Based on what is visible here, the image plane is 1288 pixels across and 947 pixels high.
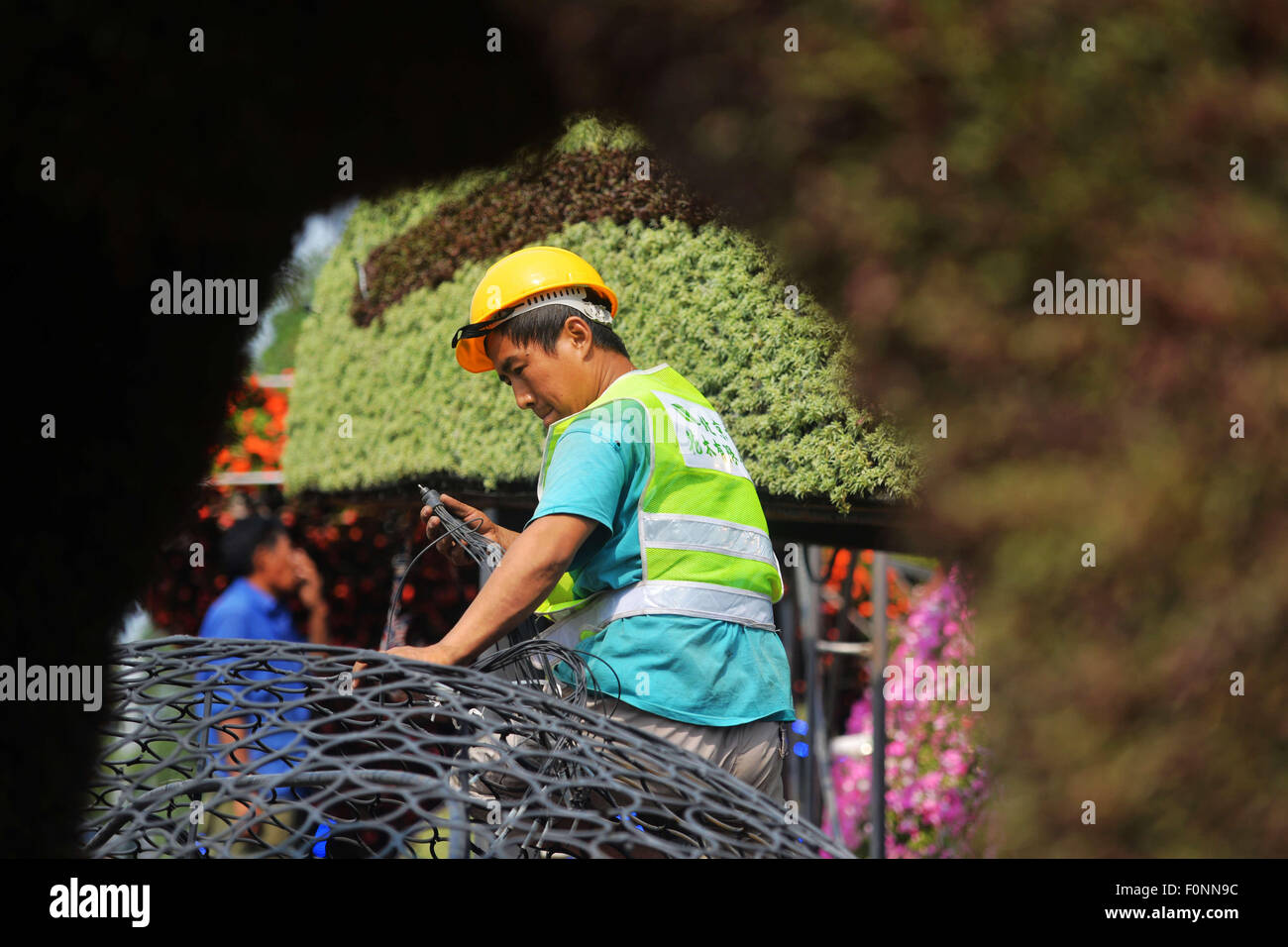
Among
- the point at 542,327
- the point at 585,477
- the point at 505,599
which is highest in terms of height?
the point at 542,327

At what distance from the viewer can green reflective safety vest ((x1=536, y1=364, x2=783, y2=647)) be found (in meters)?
2.47

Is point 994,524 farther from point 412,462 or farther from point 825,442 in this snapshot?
point 412,462

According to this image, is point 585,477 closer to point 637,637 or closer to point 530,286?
point 637,637

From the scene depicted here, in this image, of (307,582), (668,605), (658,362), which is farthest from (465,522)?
(307,582)

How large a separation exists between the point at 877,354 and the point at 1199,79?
1.90 ft

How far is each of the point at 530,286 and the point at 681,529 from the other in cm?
68

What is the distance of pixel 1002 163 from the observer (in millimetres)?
1735

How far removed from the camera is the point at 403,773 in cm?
167

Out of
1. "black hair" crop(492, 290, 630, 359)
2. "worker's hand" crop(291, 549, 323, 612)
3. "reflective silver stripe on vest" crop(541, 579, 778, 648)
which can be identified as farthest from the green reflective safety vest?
"worker's hand" crop(291, 549, 323, 612)

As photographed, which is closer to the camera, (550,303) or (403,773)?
(403,773)

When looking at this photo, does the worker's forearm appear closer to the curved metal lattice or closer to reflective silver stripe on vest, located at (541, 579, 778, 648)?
the curved metal lattice

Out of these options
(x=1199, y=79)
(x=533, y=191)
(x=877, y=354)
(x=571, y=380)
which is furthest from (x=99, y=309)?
(x=533, y=191)

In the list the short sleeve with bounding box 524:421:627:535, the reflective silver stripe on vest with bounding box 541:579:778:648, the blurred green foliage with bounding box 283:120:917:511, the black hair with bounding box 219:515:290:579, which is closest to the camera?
the short sleeve with bounding box 524:421:627:535

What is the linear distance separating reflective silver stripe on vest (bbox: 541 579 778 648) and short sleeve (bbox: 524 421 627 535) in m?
0.16
